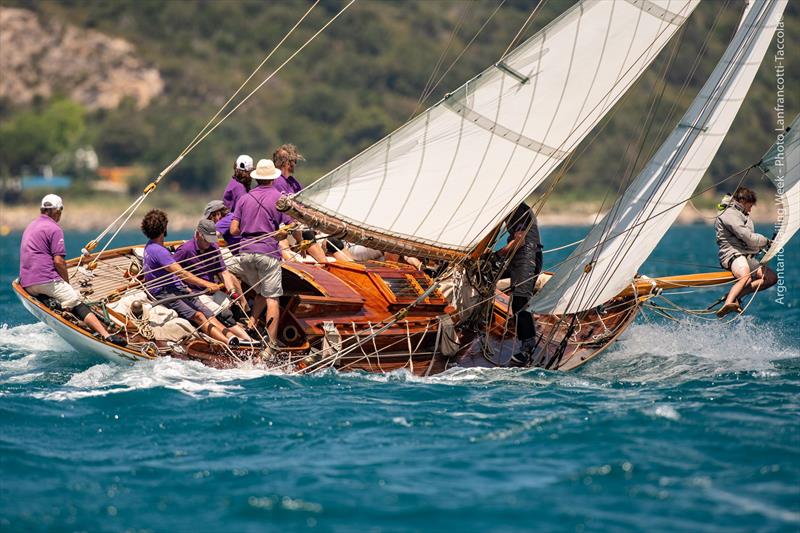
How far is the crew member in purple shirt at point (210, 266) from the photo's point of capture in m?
12.9

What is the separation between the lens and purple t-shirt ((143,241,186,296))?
42.1 ft

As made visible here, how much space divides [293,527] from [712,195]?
76074mm

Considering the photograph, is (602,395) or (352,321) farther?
(352,321)

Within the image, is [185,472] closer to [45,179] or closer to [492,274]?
[492,274]

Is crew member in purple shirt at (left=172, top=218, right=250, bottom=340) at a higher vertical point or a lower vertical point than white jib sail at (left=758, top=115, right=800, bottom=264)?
lower

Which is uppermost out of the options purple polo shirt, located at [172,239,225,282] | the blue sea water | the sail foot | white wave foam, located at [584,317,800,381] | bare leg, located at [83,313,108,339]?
the sail foot

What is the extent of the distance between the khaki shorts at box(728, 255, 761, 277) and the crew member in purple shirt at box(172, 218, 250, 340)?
603 centimetres

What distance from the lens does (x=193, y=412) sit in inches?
416

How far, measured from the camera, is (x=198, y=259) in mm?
13172

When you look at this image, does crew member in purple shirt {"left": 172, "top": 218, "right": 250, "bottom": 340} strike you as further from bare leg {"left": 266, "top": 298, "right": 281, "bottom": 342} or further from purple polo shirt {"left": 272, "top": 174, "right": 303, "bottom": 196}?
purple polo shirt {"left": 272, "top": 174, "right": 303, "bottom": 196}

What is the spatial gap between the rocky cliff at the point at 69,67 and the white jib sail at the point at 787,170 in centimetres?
8793

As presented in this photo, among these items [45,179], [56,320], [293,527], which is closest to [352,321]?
[56,320]

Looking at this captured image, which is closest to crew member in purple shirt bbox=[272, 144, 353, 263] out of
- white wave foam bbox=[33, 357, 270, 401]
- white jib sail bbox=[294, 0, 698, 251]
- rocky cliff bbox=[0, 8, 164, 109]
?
white jib sail bbox=[294, 0, 698, 251]

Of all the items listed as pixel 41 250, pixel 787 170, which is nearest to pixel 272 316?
pixel 41 250
